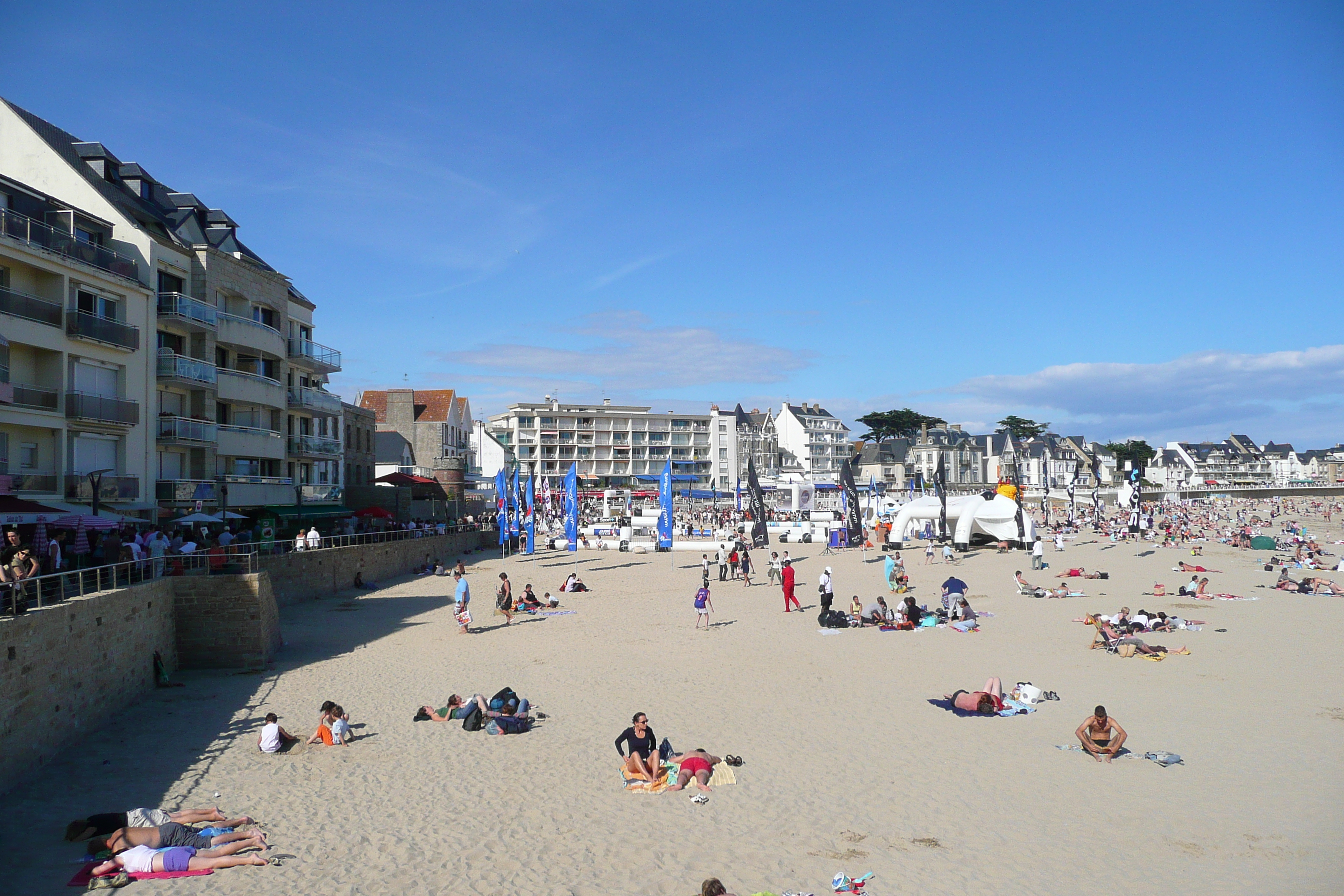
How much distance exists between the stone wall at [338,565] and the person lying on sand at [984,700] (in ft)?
58.8

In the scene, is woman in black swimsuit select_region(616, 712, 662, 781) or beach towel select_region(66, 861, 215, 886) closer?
beach towel select_region(66, 861, 215, 886)

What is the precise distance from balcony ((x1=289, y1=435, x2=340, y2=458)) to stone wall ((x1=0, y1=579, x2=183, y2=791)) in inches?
756

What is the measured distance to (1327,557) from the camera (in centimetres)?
4069

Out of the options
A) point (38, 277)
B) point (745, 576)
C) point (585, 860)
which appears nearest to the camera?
point (585, 860)

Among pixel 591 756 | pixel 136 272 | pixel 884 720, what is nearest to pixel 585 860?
pixel 591 756

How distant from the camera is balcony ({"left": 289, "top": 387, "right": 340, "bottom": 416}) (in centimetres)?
3466

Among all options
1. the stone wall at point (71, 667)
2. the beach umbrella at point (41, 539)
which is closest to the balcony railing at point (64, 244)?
the beach umbrella at point (41, 539)

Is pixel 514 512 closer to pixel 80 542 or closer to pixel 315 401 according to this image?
pixel 315 401

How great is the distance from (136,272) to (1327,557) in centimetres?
5097

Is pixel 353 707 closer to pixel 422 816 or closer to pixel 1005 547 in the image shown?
pixel 422 816

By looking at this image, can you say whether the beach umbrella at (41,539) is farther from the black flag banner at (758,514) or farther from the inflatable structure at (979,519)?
the inflatable structure at (979,519)

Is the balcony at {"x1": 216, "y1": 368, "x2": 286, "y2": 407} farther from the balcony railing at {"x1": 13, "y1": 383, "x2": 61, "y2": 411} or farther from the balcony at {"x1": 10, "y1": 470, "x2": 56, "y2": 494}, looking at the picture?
the balcony at {"x1": 10, "y1": 470, "x2": 56, "y2": 494}

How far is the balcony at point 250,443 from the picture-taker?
29.9 m

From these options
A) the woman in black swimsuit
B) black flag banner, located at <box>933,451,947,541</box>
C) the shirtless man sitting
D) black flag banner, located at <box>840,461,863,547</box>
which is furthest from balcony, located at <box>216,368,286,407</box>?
black flag banner, located at <box>933,451,947,541</box>
